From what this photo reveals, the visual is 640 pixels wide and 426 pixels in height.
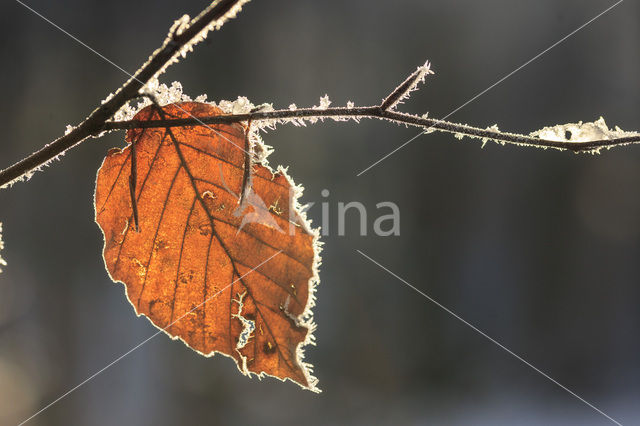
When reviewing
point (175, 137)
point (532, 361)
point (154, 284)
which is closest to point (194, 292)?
point (154, 284)

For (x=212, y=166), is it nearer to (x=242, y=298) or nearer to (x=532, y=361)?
(x=242, y=298)

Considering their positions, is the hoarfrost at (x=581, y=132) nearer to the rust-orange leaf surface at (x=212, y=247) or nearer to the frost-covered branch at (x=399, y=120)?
the frost-covered branch at (x=399, y=120)

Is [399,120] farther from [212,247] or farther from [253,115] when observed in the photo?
[212,247]

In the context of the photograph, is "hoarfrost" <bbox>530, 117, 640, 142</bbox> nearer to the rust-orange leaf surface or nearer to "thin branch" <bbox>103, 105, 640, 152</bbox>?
"thin branch" <bbox>103, 105, 640, 152</bbox>

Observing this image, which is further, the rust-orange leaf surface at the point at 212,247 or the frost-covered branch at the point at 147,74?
the rust-orange leaf surface at the point at 212,247

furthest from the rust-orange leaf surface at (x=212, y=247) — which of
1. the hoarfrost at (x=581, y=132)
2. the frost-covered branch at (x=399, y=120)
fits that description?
the hoarfrost at (x=581, y=132)

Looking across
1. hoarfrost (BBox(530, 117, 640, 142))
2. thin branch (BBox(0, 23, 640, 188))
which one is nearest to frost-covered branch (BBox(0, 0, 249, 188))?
thin branch (BBox(0, 23, 640, 188))
